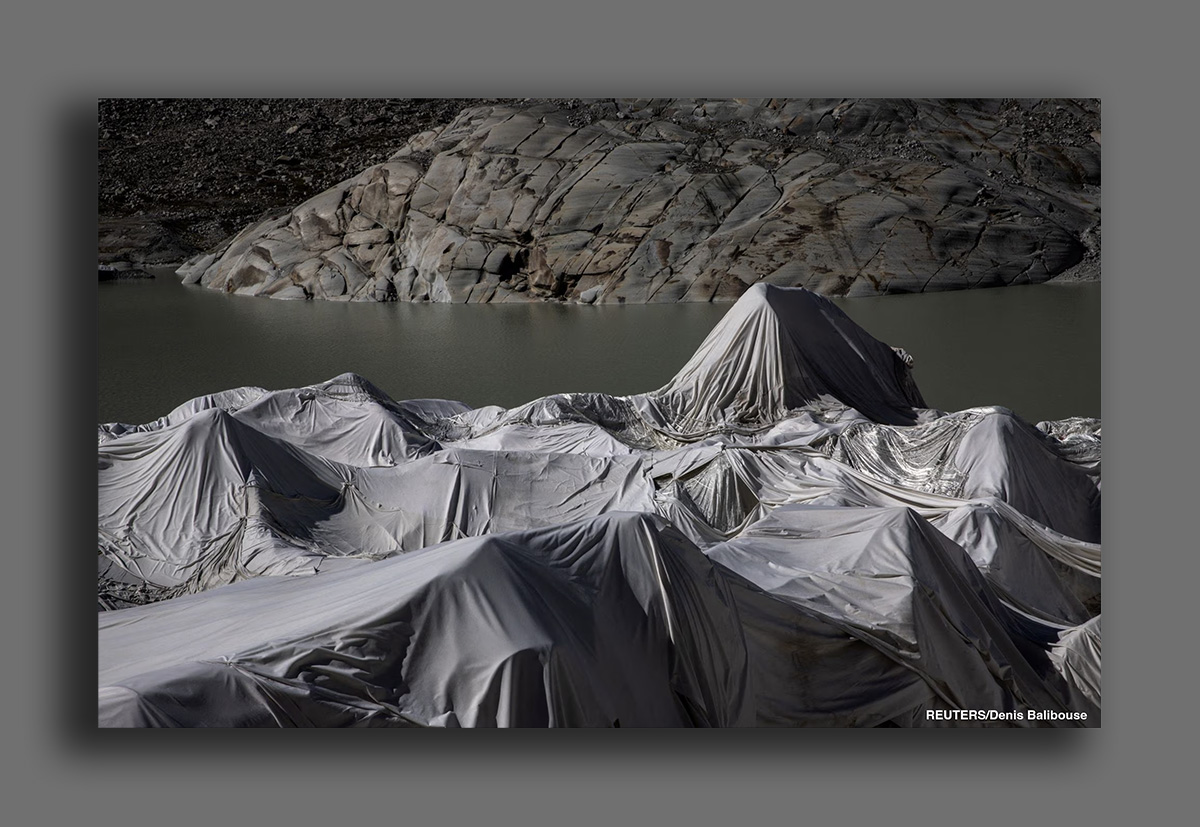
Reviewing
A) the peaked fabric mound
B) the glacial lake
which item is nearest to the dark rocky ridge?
the glacial lake

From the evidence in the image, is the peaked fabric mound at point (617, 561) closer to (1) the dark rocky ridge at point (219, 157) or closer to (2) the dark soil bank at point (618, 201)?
(1) the dark rocky ridge at point (219, 157)

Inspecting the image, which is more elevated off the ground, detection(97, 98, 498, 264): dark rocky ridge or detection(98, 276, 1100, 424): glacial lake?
detection(97, 98, 498, 264): dark rocky ridge

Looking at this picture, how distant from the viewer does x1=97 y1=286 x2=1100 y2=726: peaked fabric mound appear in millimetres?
4133

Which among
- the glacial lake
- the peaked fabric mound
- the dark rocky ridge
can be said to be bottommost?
the peaked fabric mound

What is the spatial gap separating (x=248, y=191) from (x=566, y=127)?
22.2 feet

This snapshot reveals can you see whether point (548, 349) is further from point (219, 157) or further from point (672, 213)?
point (672, 213)

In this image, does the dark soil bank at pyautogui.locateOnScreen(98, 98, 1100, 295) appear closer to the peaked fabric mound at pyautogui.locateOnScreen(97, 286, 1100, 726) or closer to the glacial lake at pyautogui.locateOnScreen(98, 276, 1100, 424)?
the glacial lake at pyautogui.locateOnScreen(98, 276, 1100, 424)

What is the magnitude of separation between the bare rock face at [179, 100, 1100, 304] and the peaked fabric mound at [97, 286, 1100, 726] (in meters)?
5.48

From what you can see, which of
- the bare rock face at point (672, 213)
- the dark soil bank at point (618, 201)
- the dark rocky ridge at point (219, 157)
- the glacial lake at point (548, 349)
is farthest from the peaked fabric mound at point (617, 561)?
the bare rock face at point (672, 213)

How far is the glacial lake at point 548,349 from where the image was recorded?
1140cm

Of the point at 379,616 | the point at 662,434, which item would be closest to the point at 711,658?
the point at 379,616

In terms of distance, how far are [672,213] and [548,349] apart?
750 cm

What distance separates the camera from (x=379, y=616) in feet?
13.7

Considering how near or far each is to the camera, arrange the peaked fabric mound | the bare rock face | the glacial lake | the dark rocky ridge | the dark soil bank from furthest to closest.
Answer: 1. the bare rock face
2. the dark soil bank
3. the glacial lake
4. the dark rocky ridge
5. the peaked fabric mound
